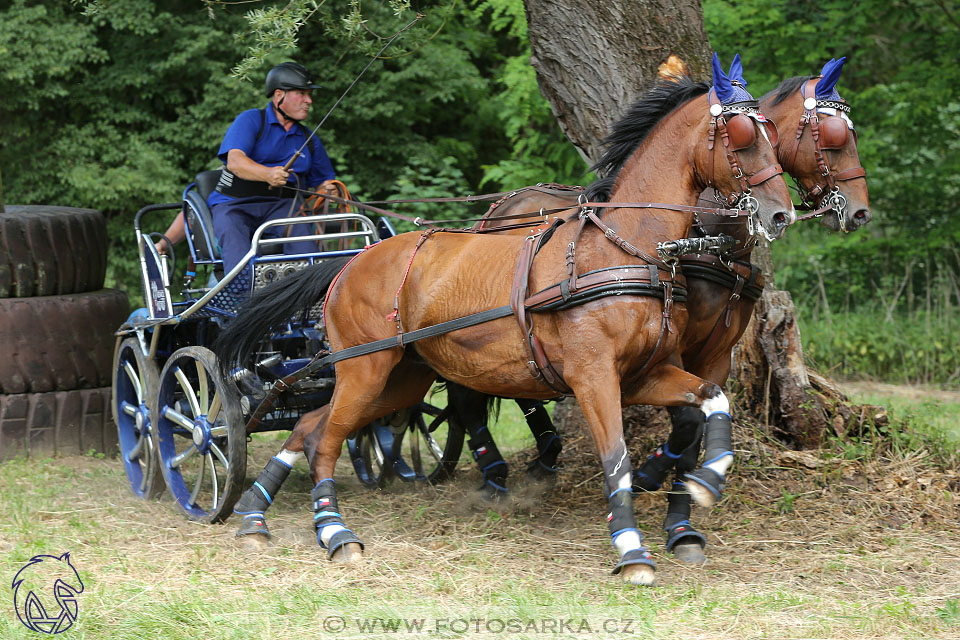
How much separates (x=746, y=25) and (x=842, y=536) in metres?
6.34

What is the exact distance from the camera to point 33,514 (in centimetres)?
565

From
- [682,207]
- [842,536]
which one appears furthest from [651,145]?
[842,536]

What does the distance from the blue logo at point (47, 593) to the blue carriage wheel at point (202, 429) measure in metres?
0.99

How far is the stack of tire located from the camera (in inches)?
272

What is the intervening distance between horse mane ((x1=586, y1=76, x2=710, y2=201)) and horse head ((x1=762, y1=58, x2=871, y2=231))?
47cm

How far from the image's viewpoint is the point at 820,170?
4539 millimetres

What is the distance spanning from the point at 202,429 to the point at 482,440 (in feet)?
5.33

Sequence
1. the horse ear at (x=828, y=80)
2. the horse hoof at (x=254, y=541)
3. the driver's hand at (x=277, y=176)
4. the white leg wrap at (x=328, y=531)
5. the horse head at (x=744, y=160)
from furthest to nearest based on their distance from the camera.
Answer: the driver's hand at (x=277, y=176) → the horse hoof at (x=254, y=541) → the white leg wrap at (x=328, y=531) → the horse ear at (x=828, y=80) → the horse head at (x=744, y=160)

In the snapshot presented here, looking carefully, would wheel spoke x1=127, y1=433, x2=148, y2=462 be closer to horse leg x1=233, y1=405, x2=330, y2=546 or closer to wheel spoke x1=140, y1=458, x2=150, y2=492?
wheel spoke x1=140, y1=458, x2=150, y2=492

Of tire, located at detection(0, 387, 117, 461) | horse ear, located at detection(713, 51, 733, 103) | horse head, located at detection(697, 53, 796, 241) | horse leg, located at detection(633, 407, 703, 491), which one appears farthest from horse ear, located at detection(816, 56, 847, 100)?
tire, located at detection(0, 387, 117, 461)

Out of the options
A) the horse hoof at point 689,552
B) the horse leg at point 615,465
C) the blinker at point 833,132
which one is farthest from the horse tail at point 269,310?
the blinker at point 833,132

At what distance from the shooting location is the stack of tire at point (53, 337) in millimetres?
6902

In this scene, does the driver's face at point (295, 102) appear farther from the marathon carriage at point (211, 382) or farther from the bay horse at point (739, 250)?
the bay horse at point (739, 250)

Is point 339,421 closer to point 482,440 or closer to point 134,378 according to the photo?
point 482,440
